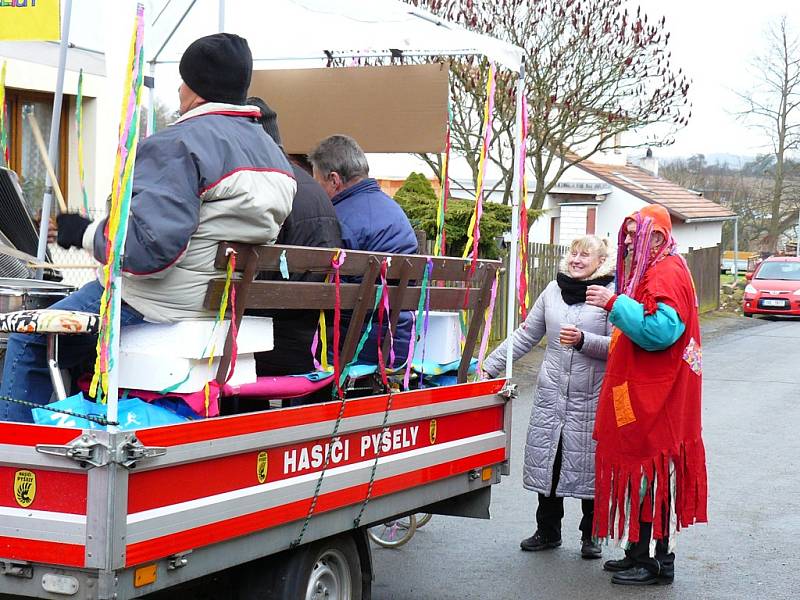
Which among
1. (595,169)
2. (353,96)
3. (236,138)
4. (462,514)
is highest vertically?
(595,169)

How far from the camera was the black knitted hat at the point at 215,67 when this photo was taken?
13.3ft

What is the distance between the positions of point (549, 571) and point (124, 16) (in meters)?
3.62

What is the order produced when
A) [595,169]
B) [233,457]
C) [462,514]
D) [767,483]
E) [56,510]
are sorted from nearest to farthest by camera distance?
[56,510] < [233,457] < [462,514] < [767,483] < [595,169]

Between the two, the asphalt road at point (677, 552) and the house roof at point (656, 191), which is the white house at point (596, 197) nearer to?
the house roof at point (656, 191)

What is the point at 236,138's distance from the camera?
394 centimetres

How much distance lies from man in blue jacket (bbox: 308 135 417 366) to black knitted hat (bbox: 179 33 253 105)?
4.57 feet

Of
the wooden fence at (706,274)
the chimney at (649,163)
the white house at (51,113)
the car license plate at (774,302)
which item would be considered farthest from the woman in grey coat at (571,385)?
the chimney at (649,163)

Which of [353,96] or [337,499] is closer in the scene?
[337,499]

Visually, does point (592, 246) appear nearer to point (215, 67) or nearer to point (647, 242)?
point (647, 242)

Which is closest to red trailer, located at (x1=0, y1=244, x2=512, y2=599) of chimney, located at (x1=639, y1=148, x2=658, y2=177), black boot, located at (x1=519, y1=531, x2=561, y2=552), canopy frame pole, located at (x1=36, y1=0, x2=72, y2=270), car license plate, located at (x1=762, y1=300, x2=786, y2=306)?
black boot, located at (x1=519, y1=531, x2=561, y2=552)

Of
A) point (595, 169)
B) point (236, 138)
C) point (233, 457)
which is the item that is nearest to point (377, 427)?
point (233, 457)

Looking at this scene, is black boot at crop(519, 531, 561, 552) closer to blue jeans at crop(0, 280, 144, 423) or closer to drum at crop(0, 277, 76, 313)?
drum at crop(0, 277, 76, 313)

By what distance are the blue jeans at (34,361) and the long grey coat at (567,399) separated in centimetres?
268

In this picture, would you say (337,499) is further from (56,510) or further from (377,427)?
(56,510)
